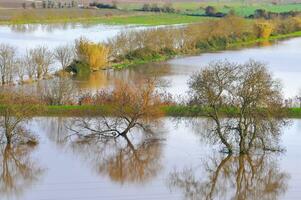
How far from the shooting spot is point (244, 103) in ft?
59.4

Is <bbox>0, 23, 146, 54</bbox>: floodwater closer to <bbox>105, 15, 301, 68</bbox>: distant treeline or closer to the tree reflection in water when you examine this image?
<bbox>105, 15, 301, 68</bbox>: distant treeline

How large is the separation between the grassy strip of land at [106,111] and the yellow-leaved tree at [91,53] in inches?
409

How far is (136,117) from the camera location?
64.5 ft

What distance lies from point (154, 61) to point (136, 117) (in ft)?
60.0

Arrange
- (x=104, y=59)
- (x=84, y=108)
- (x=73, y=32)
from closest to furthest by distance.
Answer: (x=84, y=108) < (x=104, y=59) < (x=73, y=32)

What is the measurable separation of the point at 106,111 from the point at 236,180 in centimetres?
518

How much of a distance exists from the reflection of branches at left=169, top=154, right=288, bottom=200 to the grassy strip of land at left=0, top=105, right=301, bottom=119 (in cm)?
145

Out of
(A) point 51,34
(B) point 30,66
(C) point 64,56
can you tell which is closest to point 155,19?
(A) point 51,34

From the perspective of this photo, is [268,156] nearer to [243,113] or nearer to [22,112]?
[243,113]

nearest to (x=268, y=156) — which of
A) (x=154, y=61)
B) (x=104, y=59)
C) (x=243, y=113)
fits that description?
(x=243, y=113)

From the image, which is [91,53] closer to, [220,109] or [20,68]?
[20,68]

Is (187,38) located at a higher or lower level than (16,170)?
lower

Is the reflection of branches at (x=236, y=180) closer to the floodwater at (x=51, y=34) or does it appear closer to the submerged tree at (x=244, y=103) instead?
the submerged tree at (x=244, y=103)

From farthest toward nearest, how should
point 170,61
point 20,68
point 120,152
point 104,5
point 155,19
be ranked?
1. point 104,5
2. point 155,19
3. point 170,61
4. point 20,68
5. point 120,152
